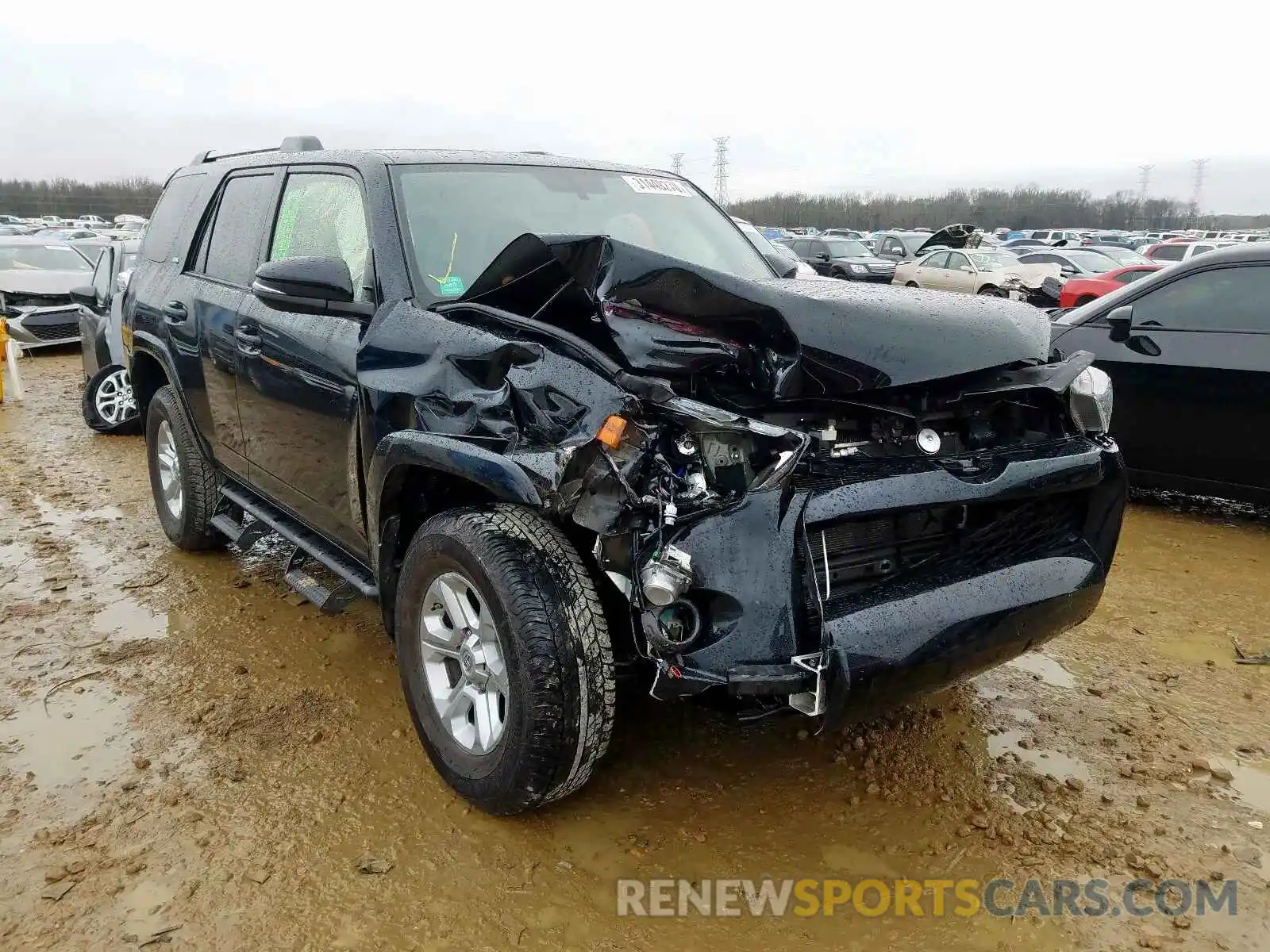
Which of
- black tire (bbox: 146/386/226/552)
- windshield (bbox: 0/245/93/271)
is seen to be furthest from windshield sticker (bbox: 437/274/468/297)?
windshield (bbox: 0/245/93/271)

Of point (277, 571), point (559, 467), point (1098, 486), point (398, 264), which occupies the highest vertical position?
point (398, 264)

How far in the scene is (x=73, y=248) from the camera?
1531 centimetres

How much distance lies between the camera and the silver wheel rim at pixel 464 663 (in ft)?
8.70

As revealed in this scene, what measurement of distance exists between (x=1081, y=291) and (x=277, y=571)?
11830 millimetres

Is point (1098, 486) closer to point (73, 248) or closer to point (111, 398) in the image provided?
point (111, 398)

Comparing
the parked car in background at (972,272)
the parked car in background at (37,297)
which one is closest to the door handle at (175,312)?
the parked car in background at (37,297)

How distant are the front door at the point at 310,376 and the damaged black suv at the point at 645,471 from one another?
20 mm

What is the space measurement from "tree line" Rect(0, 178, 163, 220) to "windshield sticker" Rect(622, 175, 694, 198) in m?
63.0

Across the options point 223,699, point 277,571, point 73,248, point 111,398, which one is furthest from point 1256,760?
point 73,248

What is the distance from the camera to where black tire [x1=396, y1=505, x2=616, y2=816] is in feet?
7.86

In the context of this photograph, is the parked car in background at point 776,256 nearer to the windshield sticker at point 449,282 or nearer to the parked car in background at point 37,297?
the windshield sticker at point 449,282

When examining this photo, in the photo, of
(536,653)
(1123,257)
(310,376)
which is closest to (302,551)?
(310,376)

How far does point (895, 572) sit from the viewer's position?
8.63 ft

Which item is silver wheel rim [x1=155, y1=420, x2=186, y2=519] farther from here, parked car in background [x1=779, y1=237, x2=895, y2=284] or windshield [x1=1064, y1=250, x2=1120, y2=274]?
windshield [x1=1064, y1=250, x2=1120, y2=274]
